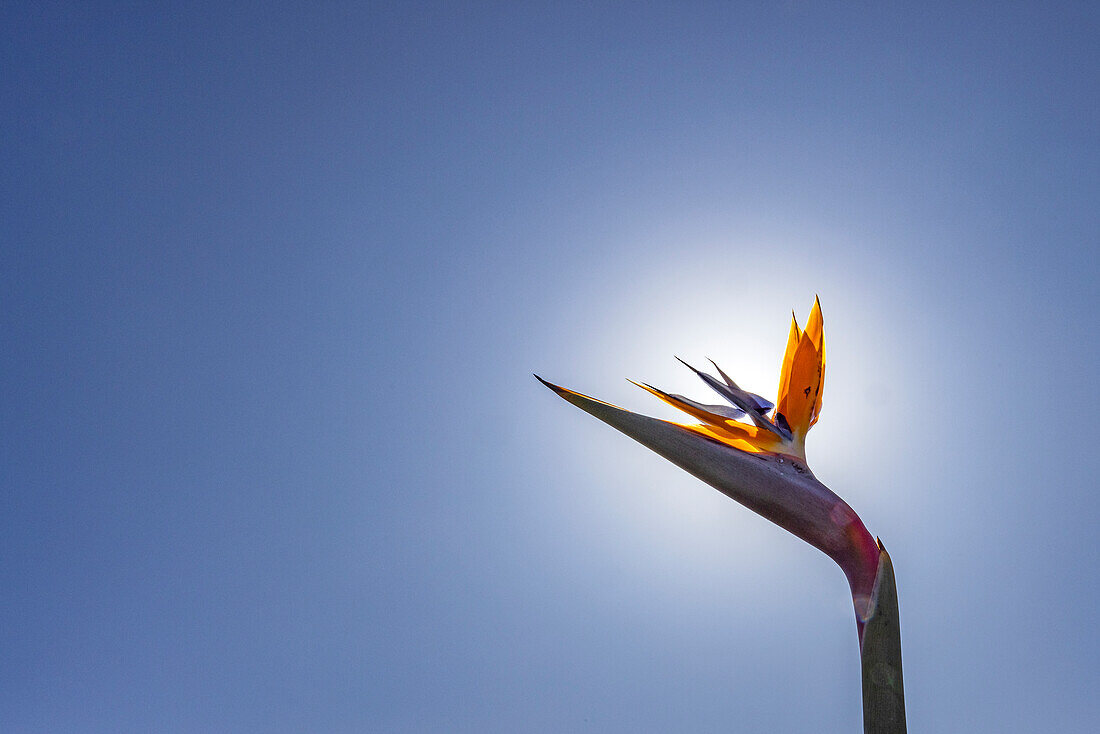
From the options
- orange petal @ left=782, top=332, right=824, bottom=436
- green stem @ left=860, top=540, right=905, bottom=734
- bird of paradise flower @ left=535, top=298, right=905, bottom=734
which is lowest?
green stem @ left=860, top=540, right=905, bottom=734

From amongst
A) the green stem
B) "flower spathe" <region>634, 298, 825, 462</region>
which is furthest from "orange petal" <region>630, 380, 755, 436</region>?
the green stem

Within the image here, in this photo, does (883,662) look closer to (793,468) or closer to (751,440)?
(793,468)

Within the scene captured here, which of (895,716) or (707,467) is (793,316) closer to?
(707,467)

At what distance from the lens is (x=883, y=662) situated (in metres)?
1.38

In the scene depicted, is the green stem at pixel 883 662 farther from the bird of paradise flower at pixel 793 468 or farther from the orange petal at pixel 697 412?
the orange petal at pixel 697 412

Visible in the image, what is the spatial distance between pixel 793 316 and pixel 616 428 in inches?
22.5

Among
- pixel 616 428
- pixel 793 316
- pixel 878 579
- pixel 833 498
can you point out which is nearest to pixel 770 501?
pixel 833 498

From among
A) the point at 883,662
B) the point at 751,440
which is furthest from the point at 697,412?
the point at 883,662

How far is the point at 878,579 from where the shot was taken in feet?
4.72

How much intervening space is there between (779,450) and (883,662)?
49 centimetres

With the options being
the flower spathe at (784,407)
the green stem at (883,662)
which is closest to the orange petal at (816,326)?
the flower spathe at (784,407)

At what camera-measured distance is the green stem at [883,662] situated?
1351 millimetres

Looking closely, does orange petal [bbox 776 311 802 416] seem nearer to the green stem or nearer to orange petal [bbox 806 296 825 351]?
orange petal [bbox 806 296 825 351]

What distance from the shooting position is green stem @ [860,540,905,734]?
135cm
